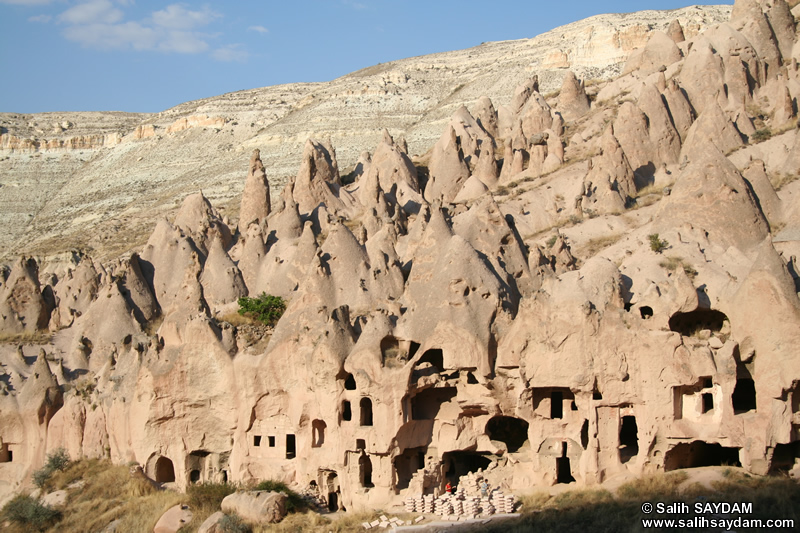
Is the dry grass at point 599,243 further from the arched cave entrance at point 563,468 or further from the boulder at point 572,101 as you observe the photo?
the boulder at point 572,101

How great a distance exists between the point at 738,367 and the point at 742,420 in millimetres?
1481

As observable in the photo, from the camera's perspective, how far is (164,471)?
2748cm

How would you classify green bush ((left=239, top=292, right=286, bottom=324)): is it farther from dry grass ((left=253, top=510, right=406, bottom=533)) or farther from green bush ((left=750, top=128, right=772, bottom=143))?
green bush ((left=750, top=128, right=772, bottom=143))

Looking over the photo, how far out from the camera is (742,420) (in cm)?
2122

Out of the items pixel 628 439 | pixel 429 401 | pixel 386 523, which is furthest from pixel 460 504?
pixel 628 439

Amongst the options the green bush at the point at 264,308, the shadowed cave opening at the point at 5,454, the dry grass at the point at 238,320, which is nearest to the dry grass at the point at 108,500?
the shadowed cave opening at the point at 5,454

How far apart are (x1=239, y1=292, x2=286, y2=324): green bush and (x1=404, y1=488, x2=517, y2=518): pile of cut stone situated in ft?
29.7

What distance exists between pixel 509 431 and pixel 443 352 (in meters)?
3.54

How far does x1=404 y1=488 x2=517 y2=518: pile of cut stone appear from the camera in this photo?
2234cm

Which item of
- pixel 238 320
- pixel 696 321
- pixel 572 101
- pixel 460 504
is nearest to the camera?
pixel 460 504

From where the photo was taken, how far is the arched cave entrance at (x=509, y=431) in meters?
25.7

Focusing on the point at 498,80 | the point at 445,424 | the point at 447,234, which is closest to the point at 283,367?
the point at 445,424

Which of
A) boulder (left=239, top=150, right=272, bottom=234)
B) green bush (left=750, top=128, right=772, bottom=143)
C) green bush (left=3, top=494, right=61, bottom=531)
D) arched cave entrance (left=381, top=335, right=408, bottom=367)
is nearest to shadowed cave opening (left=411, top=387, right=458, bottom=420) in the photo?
arched cave entrance (left=381, top=335, right=408, bottom=367)

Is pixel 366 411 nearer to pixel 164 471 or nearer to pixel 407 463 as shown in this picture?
pixel 407 463
